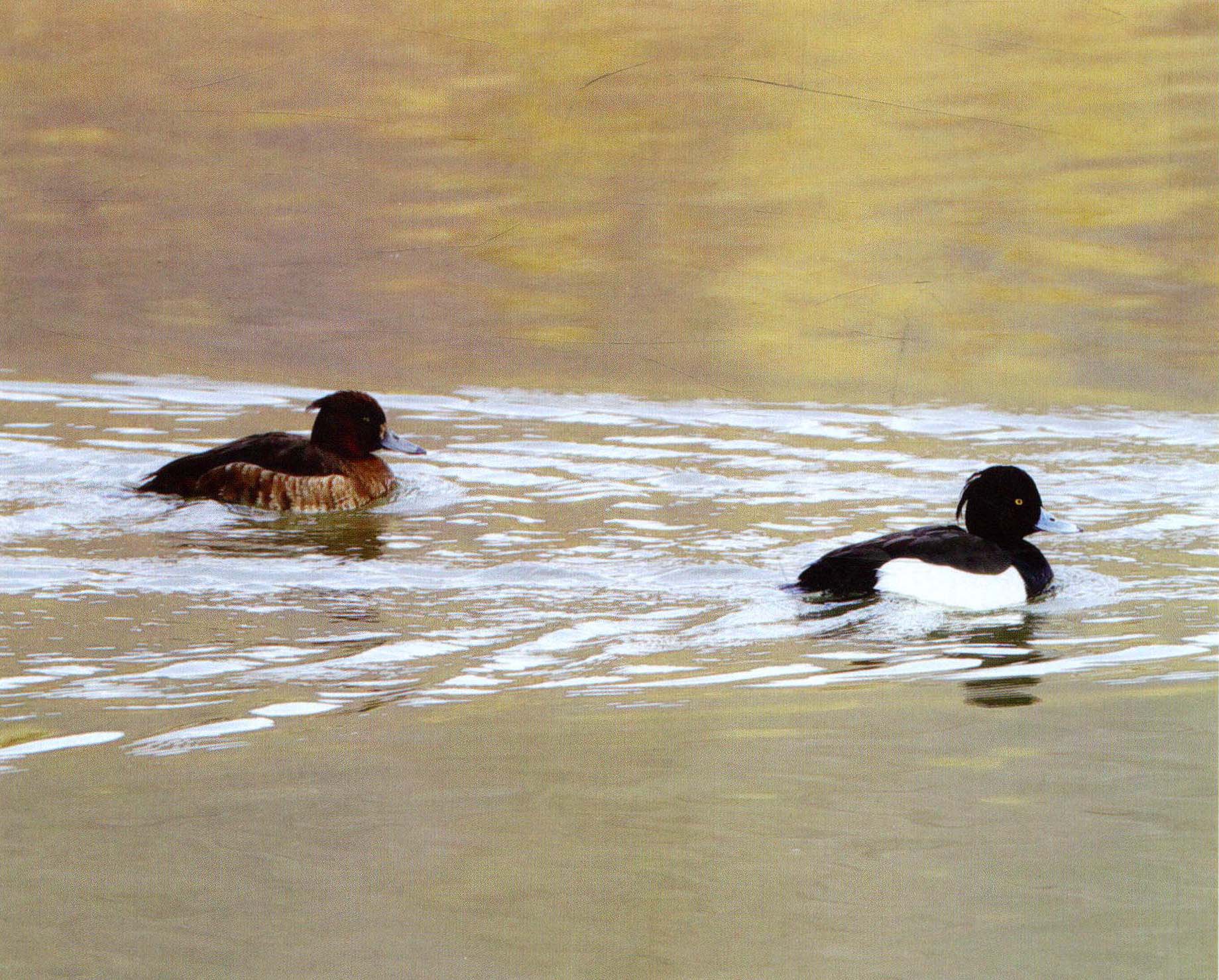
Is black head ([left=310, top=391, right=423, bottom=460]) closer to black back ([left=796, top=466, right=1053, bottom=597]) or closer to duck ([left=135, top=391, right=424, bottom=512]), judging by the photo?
duck ([left=135, top=391, right=424, bottom=512])

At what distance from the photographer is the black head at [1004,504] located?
7.50m

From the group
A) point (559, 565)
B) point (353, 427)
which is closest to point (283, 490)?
point (353, 427)

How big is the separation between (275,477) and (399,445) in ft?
2.76

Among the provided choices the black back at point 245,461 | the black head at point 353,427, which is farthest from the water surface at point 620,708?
the black head at point 353,427

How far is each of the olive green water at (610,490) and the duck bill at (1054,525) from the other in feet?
0.44

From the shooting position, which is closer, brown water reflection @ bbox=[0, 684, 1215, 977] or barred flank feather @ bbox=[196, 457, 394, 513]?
brown water reflection @ bbox=[0, 684, 1215, 977]

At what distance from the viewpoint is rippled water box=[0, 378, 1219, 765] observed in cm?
568

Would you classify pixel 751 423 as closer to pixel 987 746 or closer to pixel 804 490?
pixel 804 490

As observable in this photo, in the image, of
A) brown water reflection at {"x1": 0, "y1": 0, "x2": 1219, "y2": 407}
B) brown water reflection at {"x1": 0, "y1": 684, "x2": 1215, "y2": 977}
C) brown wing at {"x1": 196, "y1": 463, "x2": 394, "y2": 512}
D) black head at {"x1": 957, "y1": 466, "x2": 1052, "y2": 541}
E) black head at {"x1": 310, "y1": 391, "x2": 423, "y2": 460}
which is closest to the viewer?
brown water reflection at {"x1": 0, "y1": 684, "x2": 1215, "y2": 977}

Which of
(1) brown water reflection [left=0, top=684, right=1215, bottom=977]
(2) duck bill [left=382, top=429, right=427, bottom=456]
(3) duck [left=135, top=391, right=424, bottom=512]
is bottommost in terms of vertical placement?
(1) brown water reflection [left=0, top=684, right=1215, bottom=977]

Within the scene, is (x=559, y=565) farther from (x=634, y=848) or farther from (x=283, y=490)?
(x=634, y=848)

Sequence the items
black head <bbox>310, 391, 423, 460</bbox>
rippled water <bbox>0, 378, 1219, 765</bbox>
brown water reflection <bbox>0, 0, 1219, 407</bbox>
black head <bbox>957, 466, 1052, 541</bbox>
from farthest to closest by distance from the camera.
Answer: brown water reflection <bbox>0, 0, 1219, 407</bbox> → black head <bbox>310, 391, 423, 460</bbox> → black head <bbox>957, 466, 1052, 541</bbox> → rippled water <bbox>0, 378, 1219, 765</bbox>

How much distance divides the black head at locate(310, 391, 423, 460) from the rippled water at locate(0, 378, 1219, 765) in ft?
0.86

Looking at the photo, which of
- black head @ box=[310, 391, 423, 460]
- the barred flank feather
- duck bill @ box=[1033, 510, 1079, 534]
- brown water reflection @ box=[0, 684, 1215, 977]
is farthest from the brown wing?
brown water reflection @ box=[0, 684, 1215, 977]
